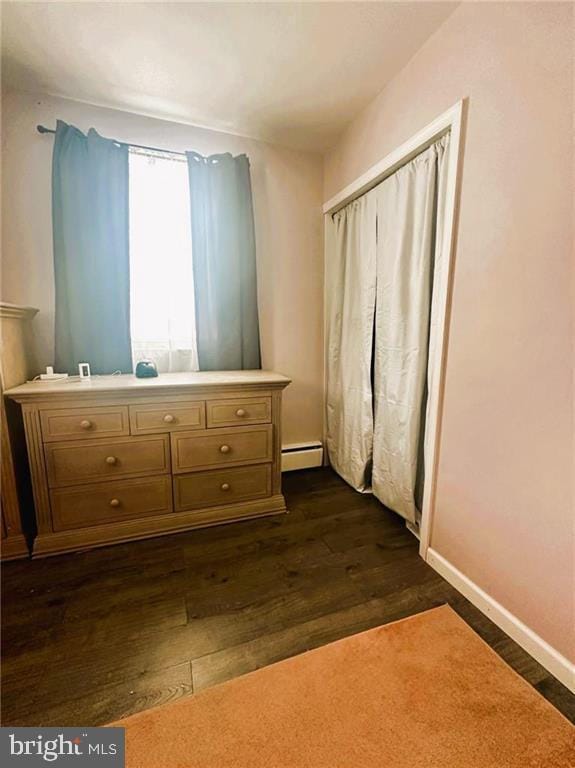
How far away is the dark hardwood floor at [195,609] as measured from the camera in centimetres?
106

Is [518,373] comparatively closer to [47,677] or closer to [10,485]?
[47,677]

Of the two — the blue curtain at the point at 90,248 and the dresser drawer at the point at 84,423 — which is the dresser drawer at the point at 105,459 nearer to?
the dresser drawer at the point at 84,423

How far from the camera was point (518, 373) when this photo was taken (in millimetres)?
1188

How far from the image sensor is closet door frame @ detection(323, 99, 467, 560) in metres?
1.35

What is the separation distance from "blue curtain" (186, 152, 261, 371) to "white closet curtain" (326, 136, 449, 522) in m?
0.66

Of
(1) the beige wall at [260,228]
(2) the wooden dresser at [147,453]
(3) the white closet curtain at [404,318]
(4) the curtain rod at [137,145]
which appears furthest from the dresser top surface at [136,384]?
(4) the curtain rod at [137,145]

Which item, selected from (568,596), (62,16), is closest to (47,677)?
(568,596)

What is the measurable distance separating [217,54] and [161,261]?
1094 millimetres

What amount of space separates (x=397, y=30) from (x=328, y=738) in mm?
2671

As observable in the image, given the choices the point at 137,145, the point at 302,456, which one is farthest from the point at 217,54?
Answer: the point at 302,456

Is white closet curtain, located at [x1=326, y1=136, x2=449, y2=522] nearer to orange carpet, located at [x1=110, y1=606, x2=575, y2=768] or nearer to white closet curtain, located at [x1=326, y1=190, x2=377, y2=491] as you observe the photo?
white closet curtain, located at [x1=326, y1=190, x2=377, y2=491]

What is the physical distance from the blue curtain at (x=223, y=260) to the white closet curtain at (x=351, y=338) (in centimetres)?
62

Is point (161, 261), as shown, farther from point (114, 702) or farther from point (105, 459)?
point (114, 702)

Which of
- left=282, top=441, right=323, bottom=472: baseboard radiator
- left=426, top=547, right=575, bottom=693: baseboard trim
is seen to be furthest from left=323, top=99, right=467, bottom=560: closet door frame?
left=282, top=441, right=323, bottom=472: baseboard radiator
